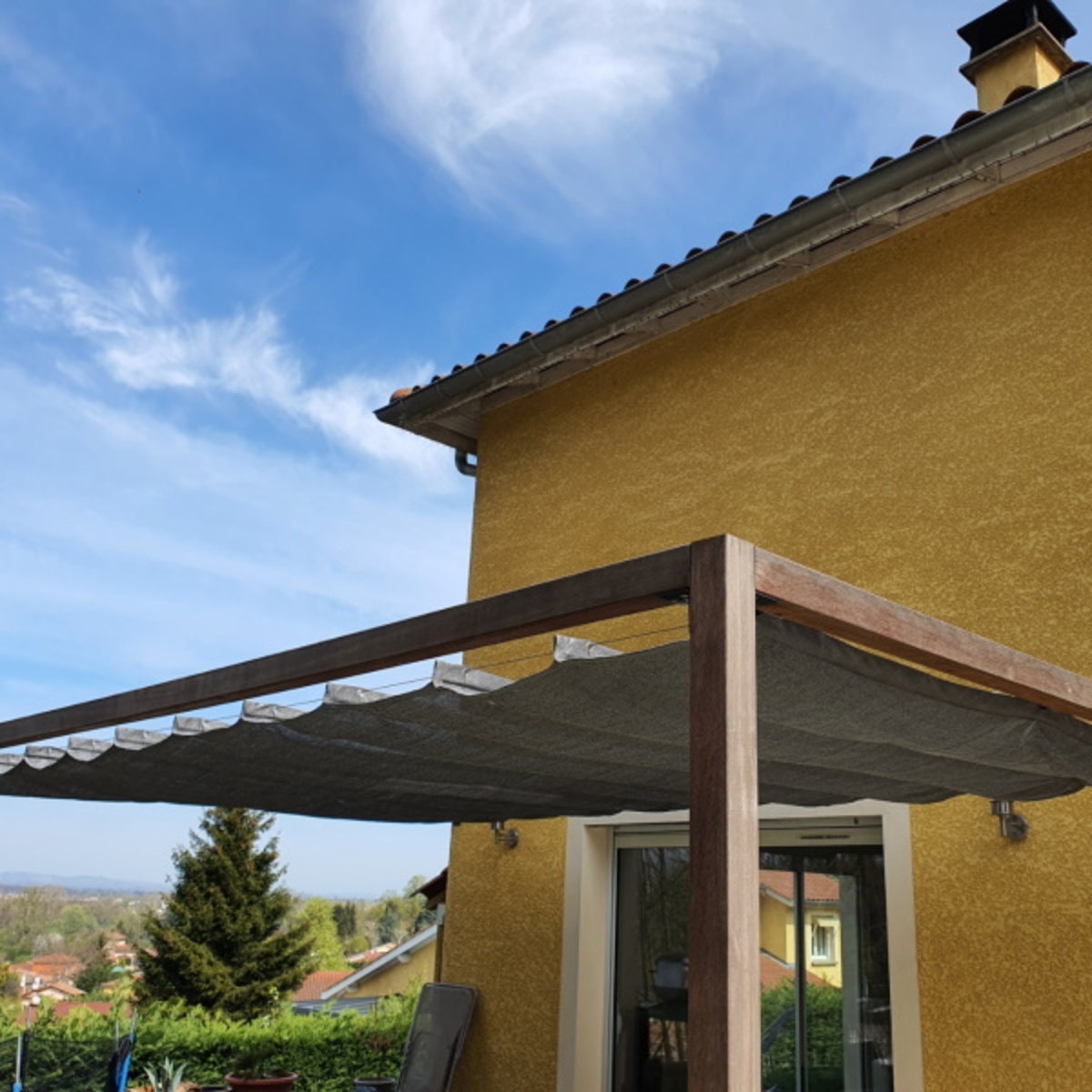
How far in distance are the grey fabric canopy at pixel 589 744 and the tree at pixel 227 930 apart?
94.1 feet

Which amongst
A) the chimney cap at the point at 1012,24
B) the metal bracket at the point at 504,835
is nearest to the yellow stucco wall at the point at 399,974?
the metal bracket at the point at 504,835

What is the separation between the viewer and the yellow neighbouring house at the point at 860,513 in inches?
270

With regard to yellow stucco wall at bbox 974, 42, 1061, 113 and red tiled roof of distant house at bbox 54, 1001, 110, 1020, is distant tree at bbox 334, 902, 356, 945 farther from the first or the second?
yellow stucco wall at bbox 974, 42, 1061, 113

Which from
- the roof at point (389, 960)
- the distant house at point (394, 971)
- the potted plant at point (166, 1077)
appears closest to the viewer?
the potted plant at point (166, 1077)

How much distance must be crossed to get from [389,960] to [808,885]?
29.7 meters

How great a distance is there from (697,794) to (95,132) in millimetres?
24769

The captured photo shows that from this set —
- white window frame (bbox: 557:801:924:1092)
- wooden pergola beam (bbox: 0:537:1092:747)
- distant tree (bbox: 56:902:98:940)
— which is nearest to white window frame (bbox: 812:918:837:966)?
white window frame (bbox: 557:801:924:1092)

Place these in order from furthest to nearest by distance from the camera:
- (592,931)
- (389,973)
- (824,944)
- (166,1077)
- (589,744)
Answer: (389,973), (166,1077), (592,931), (824,944), (589,744)

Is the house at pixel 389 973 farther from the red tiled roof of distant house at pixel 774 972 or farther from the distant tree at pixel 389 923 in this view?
the distant tree at pixel 389 923

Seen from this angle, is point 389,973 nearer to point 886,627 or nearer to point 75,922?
point 886,627

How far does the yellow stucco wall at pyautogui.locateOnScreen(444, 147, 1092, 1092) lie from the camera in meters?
6.70

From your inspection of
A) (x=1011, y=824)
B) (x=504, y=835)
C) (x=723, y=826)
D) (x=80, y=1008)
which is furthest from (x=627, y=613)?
(x=80, y=1008)

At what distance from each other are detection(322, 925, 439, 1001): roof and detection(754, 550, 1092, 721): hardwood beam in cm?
2784

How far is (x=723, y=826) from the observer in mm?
2740
